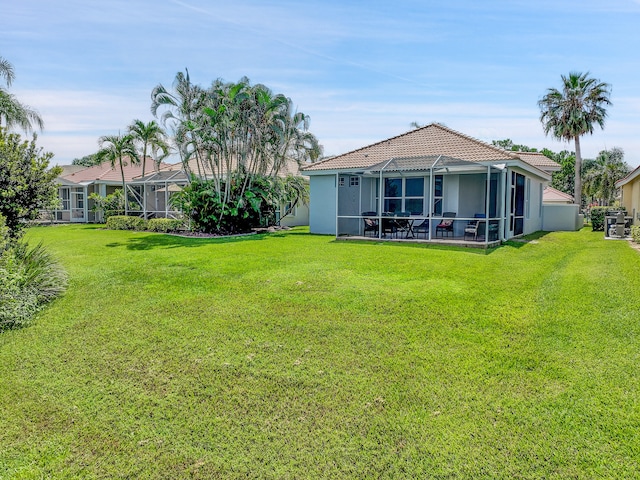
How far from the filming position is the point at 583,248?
14633 mm

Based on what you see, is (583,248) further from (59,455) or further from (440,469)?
(59,455)

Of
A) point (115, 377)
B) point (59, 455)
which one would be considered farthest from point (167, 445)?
point (115, 377)

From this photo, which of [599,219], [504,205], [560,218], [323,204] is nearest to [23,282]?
[323,204]

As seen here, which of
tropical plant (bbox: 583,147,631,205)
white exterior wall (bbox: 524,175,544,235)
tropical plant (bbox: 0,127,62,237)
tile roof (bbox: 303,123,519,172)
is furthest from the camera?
tropical plant (bbox: 583,147,631,205)

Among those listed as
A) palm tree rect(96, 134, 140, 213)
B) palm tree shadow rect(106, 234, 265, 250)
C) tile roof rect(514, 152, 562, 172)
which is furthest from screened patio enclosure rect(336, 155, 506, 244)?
palm tree rect(96, 134, 140, 213)

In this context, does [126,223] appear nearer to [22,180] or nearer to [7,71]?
[7,71]

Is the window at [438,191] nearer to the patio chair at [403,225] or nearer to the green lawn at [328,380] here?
the patio chair at [403,225]

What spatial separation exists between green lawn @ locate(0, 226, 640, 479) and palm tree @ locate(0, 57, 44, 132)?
15407 mm

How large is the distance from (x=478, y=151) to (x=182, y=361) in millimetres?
14199

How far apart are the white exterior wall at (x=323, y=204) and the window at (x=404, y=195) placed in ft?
8.23

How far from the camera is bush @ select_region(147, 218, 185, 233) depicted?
21672mm

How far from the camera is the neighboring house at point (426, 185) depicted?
619 inches

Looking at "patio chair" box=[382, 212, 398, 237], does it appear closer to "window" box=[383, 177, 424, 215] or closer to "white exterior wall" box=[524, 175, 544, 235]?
"window" box=[383, 177, 424, 215]

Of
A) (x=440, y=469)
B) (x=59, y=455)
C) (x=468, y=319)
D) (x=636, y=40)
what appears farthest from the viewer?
(x=636, y=40)
